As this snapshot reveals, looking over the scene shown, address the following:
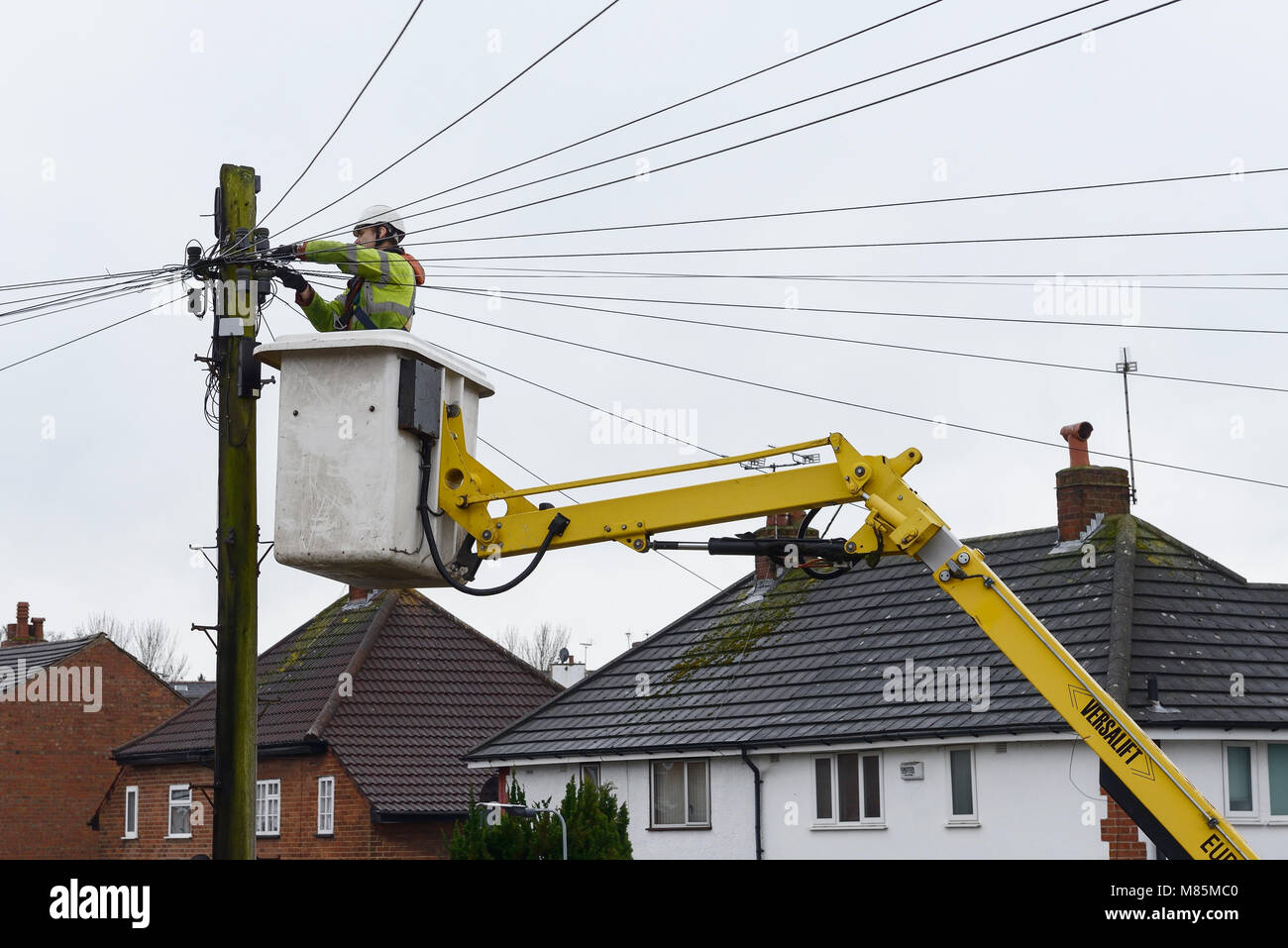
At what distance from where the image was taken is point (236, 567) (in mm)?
12641

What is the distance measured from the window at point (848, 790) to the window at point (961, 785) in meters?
1.28

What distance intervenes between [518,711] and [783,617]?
9.29m

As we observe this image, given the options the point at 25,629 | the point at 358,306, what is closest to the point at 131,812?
the point at 25,629

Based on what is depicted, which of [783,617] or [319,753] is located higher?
[783,617]

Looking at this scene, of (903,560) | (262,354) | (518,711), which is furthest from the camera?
(518,711)

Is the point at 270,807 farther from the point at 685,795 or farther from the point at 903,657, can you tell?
the point at 903,657

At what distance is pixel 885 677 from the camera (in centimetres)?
2506

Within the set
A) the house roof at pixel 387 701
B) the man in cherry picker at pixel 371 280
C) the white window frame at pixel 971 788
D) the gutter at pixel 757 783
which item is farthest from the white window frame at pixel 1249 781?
the house roof at pixel 387 701

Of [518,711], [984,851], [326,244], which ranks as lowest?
[984,851]

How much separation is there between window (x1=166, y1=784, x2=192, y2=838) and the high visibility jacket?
27.5 meters

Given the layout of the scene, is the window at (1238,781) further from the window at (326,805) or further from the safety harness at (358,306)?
the window at (326,805)

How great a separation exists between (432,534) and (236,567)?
2.50 metres
